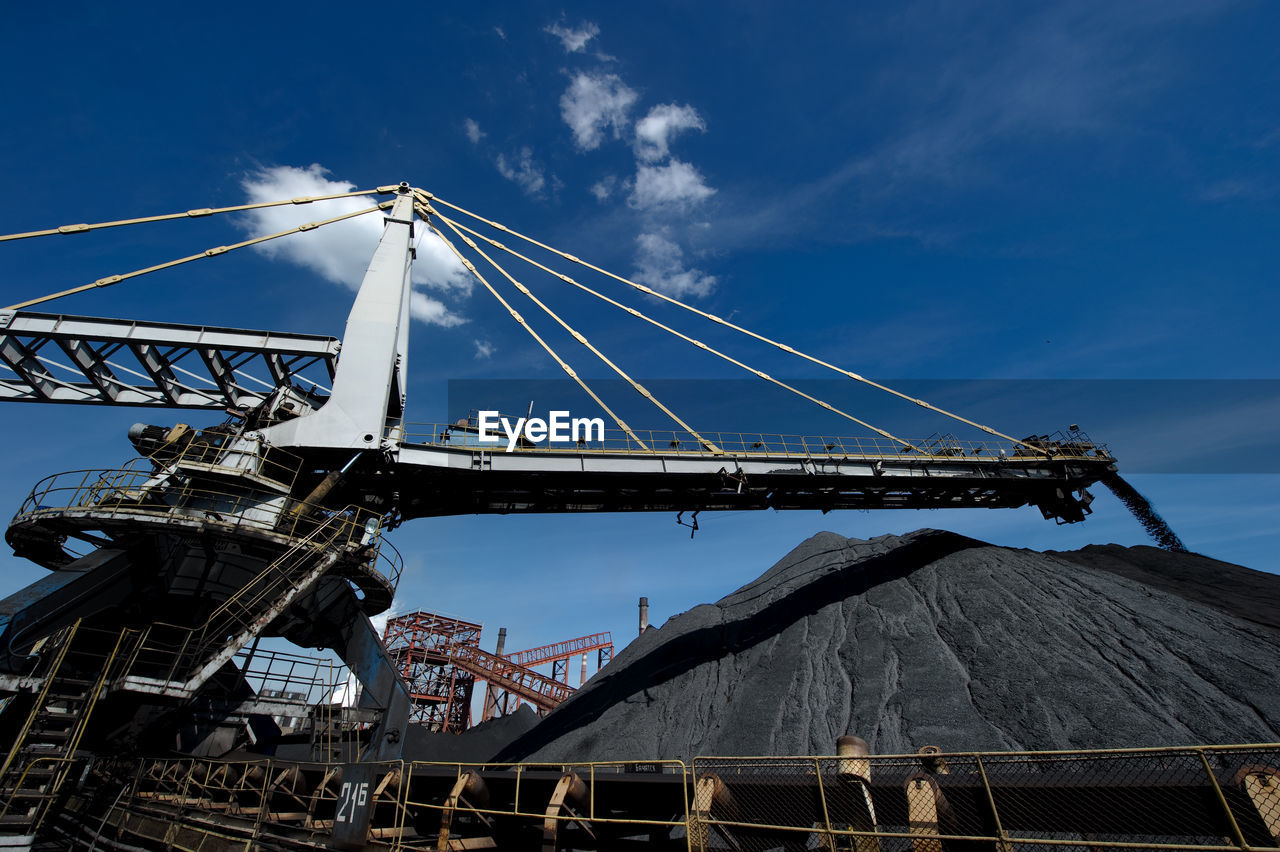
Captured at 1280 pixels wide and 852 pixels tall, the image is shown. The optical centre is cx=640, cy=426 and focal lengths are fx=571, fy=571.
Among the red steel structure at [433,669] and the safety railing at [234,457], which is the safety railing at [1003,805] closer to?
the safety railing at [234,457]

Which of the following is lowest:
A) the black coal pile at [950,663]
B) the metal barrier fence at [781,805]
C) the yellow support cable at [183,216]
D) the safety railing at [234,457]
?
the metal barrier fence at [781,805]

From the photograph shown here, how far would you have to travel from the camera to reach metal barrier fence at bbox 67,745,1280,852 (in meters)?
4.72

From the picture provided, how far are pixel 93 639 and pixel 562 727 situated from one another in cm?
1179

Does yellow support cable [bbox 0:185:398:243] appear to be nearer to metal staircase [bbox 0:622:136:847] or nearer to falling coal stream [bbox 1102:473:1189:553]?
metal staircase [bbox 0:622:136:847]

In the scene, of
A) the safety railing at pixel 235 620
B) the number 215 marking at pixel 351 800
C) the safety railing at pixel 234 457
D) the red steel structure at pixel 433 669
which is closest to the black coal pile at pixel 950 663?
the safety railing at pixel 235 620

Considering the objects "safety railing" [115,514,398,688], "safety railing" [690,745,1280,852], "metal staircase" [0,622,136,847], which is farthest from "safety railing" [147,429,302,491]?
"safety railing" [690,745,1280,852]

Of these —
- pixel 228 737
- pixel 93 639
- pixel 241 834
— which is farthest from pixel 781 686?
pixel 93 639

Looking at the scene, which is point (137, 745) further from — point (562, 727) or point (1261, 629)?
point (1261, 629)

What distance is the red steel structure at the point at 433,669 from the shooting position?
33.8 m

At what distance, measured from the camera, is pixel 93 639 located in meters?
12.2

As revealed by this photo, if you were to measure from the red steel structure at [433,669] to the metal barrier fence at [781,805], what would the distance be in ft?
77.8

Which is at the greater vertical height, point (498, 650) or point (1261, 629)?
point (498, 650)

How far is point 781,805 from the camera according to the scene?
6566 millimetres

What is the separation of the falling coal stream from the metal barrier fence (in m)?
16.7
